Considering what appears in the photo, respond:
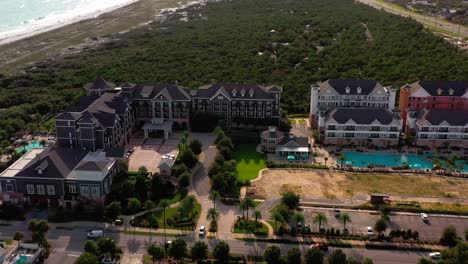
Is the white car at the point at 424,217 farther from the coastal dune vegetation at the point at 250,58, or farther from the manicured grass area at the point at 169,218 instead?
the coastal dune vegetation at the point at 250,58

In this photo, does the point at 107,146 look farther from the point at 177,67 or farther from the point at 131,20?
the point at 131,20

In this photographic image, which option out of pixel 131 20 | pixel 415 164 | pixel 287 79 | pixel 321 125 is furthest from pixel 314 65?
pixel 131 20

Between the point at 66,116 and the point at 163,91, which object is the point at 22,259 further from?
the point at 163,91

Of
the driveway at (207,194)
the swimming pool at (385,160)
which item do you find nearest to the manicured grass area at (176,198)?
the driveway at (207,194)

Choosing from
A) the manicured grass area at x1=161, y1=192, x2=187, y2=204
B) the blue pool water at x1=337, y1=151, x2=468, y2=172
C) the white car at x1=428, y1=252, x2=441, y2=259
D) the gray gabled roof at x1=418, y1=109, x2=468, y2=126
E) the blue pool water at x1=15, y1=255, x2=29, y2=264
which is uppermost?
the gray gabled roof at x1=418, y1=109, x2=468, y2=126

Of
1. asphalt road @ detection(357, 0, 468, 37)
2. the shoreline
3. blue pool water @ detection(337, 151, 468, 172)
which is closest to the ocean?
the shoreline

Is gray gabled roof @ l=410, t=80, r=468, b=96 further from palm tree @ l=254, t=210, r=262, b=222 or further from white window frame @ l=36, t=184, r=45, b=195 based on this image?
white window frame @ l=36, t=184, r=45, b=195
